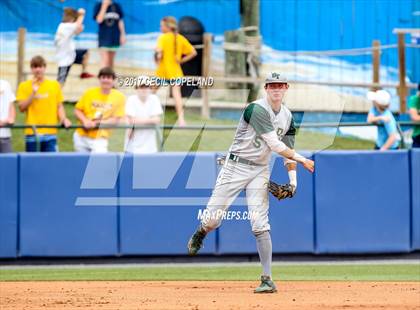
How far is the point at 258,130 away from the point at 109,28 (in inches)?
385

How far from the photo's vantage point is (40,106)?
15305 millimetres

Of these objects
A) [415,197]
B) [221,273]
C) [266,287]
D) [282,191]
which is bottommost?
[221,273]

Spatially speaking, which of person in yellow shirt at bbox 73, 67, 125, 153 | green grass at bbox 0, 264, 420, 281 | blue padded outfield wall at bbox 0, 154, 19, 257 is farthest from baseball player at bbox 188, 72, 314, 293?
person in yellow shirt at bbox 73, 67, 125, 153

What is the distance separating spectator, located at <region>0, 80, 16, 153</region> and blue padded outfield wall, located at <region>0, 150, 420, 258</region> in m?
0.54

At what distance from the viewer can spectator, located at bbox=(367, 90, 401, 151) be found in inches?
596

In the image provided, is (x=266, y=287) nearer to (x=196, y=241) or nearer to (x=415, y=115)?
(x=196, y=241)

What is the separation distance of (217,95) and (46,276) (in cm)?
806

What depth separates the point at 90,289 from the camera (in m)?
11.5

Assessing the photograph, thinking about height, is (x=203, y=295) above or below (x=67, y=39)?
below

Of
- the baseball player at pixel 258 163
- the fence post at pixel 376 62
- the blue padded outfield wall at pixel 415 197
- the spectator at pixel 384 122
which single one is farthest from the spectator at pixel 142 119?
the fence post at pixel 376 62

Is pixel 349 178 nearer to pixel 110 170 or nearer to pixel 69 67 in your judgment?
pixel 110 170

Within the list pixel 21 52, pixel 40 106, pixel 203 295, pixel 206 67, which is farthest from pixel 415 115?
pixel 21 52

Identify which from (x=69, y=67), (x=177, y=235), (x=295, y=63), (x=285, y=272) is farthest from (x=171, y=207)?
(x=295, y=63)

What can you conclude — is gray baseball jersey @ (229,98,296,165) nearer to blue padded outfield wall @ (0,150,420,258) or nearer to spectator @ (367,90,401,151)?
blue padded outfield wall @ (0,150,420,258)
